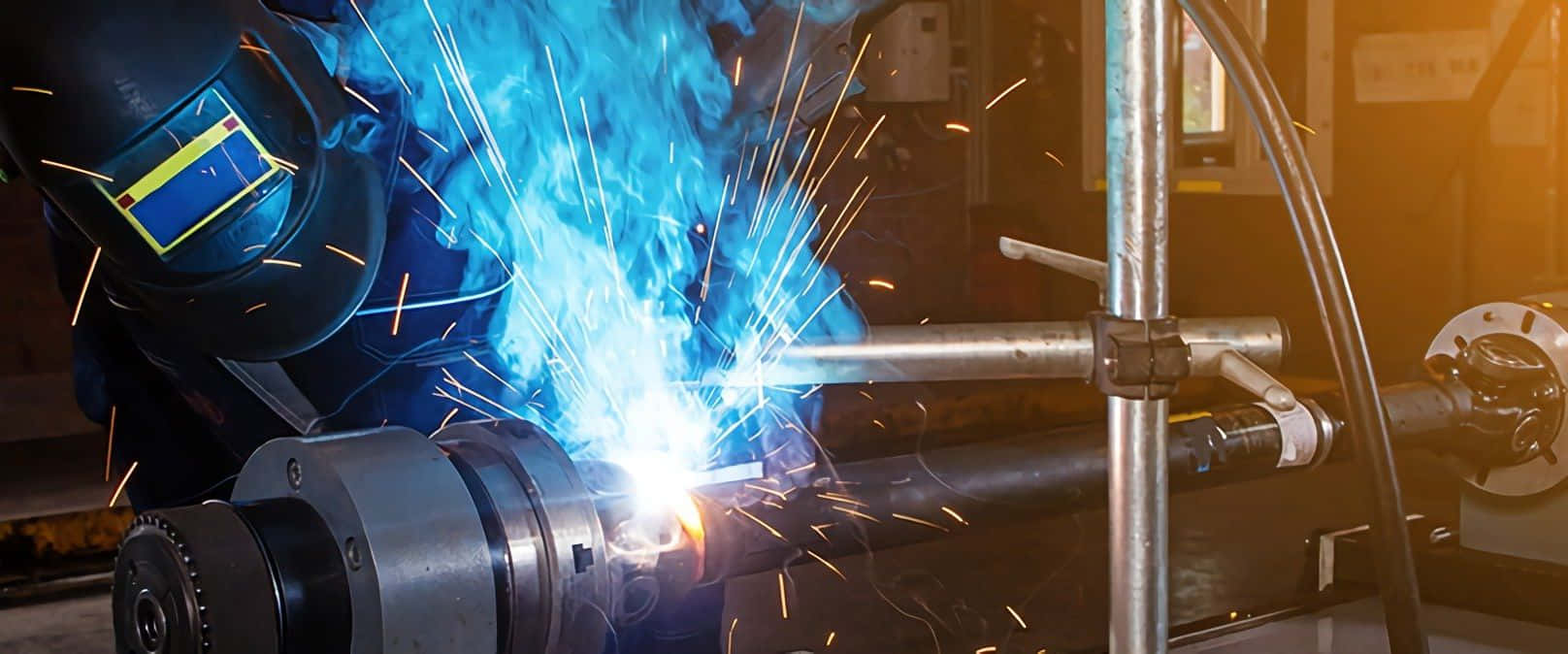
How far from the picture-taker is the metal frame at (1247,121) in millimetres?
4699

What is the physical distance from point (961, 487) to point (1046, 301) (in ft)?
15.2

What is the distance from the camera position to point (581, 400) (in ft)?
6.59

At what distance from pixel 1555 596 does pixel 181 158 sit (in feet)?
7.52

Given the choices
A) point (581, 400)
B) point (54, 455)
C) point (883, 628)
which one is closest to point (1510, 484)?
point (883, 628)

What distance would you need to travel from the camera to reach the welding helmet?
4.61 feet

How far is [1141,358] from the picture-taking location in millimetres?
1104

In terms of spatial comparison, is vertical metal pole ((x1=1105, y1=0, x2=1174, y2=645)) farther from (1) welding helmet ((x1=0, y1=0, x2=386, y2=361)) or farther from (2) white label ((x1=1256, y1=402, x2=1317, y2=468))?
(1) welding helmet ((x1=0, y1=0, x2=386, y2=361))

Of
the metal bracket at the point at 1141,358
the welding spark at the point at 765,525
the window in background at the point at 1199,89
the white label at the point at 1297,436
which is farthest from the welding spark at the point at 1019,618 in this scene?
the window in background at the point at 1199,89

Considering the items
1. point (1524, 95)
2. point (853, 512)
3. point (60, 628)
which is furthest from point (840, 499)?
point (1524, 95)

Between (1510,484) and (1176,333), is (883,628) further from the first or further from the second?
(1176,333)

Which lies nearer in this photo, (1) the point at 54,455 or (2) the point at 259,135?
(2) the point at 259,135

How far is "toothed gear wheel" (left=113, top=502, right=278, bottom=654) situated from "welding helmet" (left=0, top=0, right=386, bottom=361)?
487 mm

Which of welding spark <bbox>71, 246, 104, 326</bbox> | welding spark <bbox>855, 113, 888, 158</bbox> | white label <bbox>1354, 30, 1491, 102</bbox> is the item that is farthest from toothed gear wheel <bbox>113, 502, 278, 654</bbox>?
welding spark <bbox>855, 113, 888, 158</bbox>

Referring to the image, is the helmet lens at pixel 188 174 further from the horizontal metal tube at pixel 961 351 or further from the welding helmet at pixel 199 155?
the horizontal metal tube at pixel 961 351
